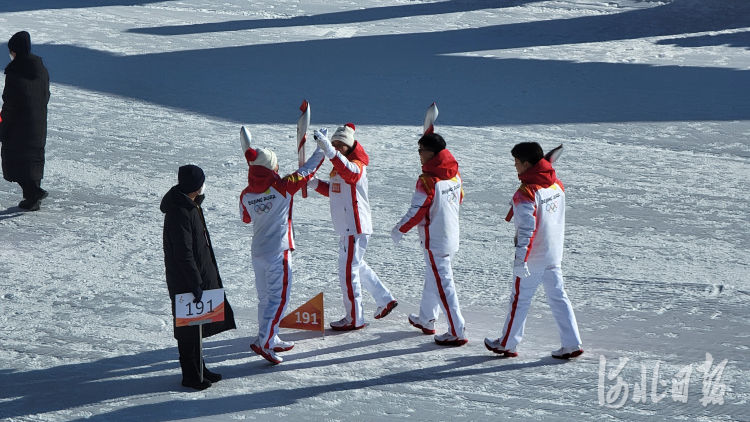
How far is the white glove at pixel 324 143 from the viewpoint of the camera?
729 cm

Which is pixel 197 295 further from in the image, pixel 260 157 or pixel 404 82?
pixel 404 82

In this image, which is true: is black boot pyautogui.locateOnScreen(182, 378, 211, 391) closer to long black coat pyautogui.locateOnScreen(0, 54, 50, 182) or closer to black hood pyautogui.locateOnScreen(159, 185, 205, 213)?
black hood pyautogui.locateOnScreen(159, 185, 205, 213)

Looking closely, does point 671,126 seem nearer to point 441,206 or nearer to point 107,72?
point 441,206

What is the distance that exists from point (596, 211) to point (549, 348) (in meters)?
3.49

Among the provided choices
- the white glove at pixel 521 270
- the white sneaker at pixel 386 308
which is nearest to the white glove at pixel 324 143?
the white sneaker at pixel 386 308

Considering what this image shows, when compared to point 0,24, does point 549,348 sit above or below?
below

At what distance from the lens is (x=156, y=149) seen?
12945mm

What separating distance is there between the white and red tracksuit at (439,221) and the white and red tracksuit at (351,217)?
37 centimetres

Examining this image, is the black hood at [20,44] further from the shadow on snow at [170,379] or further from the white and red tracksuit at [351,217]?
the shadow on snow at [170,379]

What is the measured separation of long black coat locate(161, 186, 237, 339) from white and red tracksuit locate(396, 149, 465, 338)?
1.52 metres

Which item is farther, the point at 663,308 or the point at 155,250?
the point at 155,250

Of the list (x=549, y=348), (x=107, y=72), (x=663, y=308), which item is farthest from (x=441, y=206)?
(x=107, y=72)

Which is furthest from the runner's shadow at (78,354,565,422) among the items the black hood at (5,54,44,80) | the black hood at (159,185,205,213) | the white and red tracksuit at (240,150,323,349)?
the black hood at (5,54,44,80)

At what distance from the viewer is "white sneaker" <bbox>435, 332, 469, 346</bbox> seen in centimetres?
787
